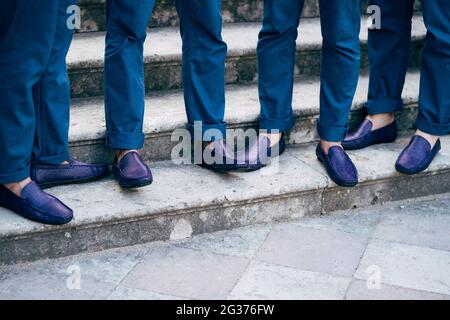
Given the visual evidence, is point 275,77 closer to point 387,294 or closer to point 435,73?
point 435,73

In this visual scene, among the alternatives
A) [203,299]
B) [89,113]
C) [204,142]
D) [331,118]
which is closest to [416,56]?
[331,118]

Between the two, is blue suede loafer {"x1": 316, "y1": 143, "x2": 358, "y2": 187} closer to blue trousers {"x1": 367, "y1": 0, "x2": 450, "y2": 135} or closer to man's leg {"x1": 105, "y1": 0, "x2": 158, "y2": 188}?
blue trousers {"x1": 367, "y1": 0, "x2": 450, "y2": 135}

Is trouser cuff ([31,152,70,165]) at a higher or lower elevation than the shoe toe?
higher

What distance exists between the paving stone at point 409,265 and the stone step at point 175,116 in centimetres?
86

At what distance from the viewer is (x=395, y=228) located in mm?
3520

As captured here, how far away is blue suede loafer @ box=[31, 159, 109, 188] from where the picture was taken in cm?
332

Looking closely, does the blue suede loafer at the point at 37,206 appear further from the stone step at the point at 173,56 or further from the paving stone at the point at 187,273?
the stone step at the point at 173,56

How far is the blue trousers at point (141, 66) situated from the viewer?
3.20m

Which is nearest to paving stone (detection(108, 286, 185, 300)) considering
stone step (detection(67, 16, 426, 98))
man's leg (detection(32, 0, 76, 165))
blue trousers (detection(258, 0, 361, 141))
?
man's leg (detection(32, 0, 76, 165))

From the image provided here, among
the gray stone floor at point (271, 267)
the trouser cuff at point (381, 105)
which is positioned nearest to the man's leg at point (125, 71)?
the gray stone floor at point (271, 267)

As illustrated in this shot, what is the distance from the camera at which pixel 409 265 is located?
3182mm

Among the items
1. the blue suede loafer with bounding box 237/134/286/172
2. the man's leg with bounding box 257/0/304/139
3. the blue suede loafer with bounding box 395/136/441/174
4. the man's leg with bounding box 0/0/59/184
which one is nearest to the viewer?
the man's leg with bounding box 0/0/59/184

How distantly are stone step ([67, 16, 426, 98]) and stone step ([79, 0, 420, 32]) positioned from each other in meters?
0.06
